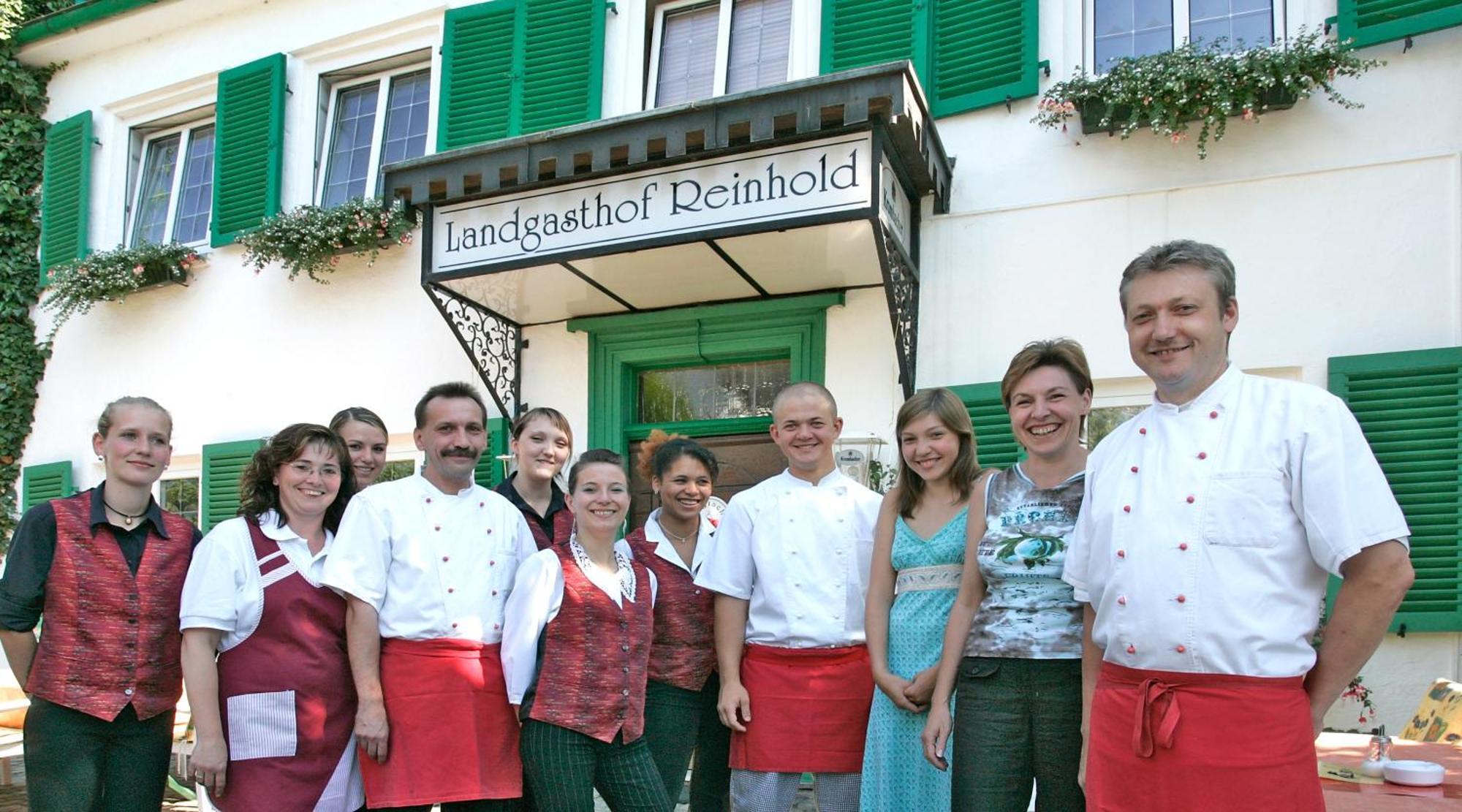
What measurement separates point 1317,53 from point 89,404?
9064 mm

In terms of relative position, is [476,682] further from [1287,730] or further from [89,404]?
[89,404]

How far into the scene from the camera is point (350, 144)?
320 inches

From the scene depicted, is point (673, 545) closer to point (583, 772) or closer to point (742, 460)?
point (583, 772)

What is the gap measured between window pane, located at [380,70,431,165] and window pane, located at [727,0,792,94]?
2394mm

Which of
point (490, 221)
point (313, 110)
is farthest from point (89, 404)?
point (490, 221)

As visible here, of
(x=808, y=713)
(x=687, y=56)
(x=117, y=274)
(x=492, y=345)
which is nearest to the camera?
(x=808, y=713)

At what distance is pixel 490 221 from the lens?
5.84 meters

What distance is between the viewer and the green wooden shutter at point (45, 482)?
8.75 metres

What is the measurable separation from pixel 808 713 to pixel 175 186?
8008 mm

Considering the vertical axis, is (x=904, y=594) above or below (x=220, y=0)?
below

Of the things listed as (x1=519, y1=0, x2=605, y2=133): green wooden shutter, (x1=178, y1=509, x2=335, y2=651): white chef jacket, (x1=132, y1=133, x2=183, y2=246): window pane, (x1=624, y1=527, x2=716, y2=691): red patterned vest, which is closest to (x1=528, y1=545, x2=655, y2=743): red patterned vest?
(x1=624, y1=527, x2=716, y2=691): red patterned vest

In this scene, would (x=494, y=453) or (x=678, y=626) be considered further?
(x=494, y=453)

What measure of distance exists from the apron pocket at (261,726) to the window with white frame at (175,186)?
270 inches

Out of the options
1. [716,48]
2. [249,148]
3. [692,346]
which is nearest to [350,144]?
[249,148]
